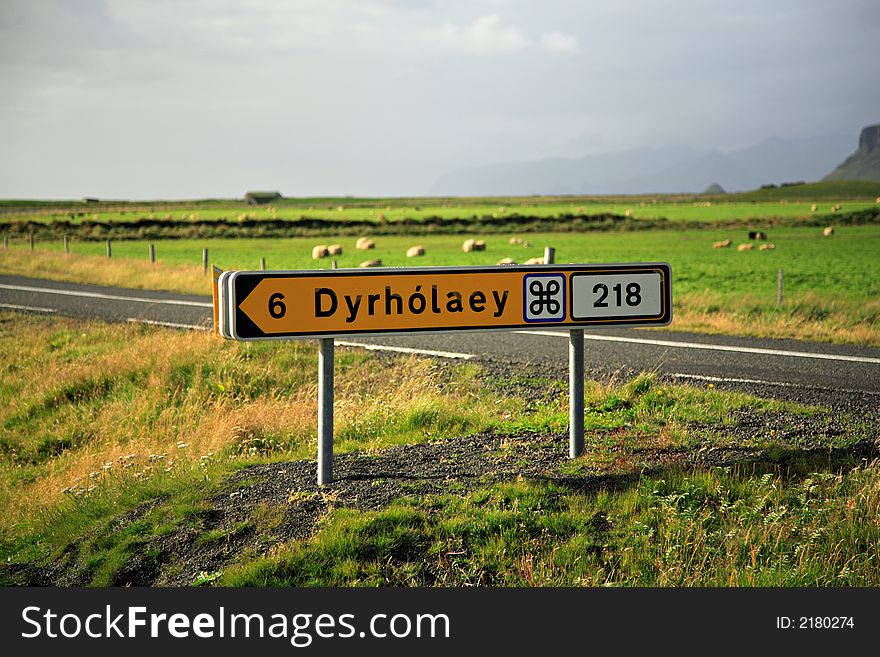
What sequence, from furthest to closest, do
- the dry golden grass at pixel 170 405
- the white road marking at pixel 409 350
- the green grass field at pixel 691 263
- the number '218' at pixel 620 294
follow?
the green grass field at pixel 691 263 → the white road marking at pixel 409 350 → the dry golden grass at pixel 170 405 → the number '218' at pixel 620 294

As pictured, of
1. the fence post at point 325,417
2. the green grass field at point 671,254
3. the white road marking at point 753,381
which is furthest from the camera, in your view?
the green grass field at point 671,254

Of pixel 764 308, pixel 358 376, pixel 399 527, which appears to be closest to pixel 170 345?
pixel 358 376

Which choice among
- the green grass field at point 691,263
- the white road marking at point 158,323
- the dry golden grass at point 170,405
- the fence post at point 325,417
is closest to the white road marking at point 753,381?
the dry golden grass at point 170,405

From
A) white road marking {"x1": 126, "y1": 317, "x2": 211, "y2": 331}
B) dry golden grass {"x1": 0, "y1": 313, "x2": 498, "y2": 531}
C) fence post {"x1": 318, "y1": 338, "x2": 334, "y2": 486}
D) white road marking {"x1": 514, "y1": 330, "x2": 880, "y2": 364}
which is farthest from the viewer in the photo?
white road marking {"x1": 126, "y1": 317, "x2": 211, "y2": 331}

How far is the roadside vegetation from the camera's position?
181 inches

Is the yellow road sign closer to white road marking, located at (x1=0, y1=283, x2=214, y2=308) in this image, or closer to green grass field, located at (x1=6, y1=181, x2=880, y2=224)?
white road marking, located at (x1=0, y1=283, x2=214, y2=308)

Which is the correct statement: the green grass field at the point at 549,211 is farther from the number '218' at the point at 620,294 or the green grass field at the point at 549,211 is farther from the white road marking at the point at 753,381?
the number '218' at the point at 620,294

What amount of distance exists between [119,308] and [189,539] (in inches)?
646

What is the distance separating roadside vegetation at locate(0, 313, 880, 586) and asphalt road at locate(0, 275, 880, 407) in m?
1.97

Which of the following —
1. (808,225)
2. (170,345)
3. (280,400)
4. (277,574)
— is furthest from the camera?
(808,225)

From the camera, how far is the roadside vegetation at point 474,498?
4.60 meters

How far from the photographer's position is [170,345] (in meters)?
13.3

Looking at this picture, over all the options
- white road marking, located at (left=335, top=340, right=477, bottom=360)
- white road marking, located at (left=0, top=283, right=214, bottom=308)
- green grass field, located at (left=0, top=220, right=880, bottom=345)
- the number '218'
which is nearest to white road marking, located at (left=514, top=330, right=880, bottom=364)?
white road marking, located at (left=335, top=340, right=477, bottom=360)

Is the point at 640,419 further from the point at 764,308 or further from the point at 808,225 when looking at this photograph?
the point at 808,225
